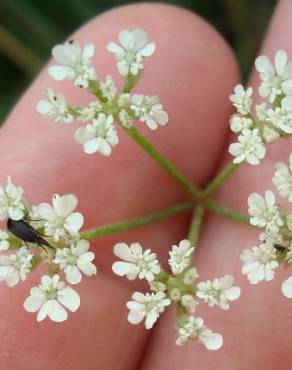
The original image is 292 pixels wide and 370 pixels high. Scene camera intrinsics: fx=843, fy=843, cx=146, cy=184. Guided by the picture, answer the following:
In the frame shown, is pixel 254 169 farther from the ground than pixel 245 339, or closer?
farther from the ground

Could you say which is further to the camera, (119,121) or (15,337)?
Answer: (15,337)

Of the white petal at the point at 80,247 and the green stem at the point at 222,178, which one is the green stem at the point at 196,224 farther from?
the white petal at the point at 80,247

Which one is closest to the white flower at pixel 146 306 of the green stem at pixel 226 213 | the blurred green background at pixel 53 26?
the green stem at pixel 226 213

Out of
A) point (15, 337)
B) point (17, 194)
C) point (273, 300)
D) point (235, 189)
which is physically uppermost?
point (235, 189)

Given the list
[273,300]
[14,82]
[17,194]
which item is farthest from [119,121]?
[14,82]

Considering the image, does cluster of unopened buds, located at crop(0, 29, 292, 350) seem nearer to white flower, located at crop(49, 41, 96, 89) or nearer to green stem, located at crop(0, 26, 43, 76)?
white flower, located at crop(49, 41, 96, 89)

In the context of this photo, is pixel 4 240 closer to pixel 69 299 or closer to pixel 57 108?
pixel 69 299

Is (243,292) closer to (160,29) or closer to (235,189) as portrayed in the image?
(235,189)
